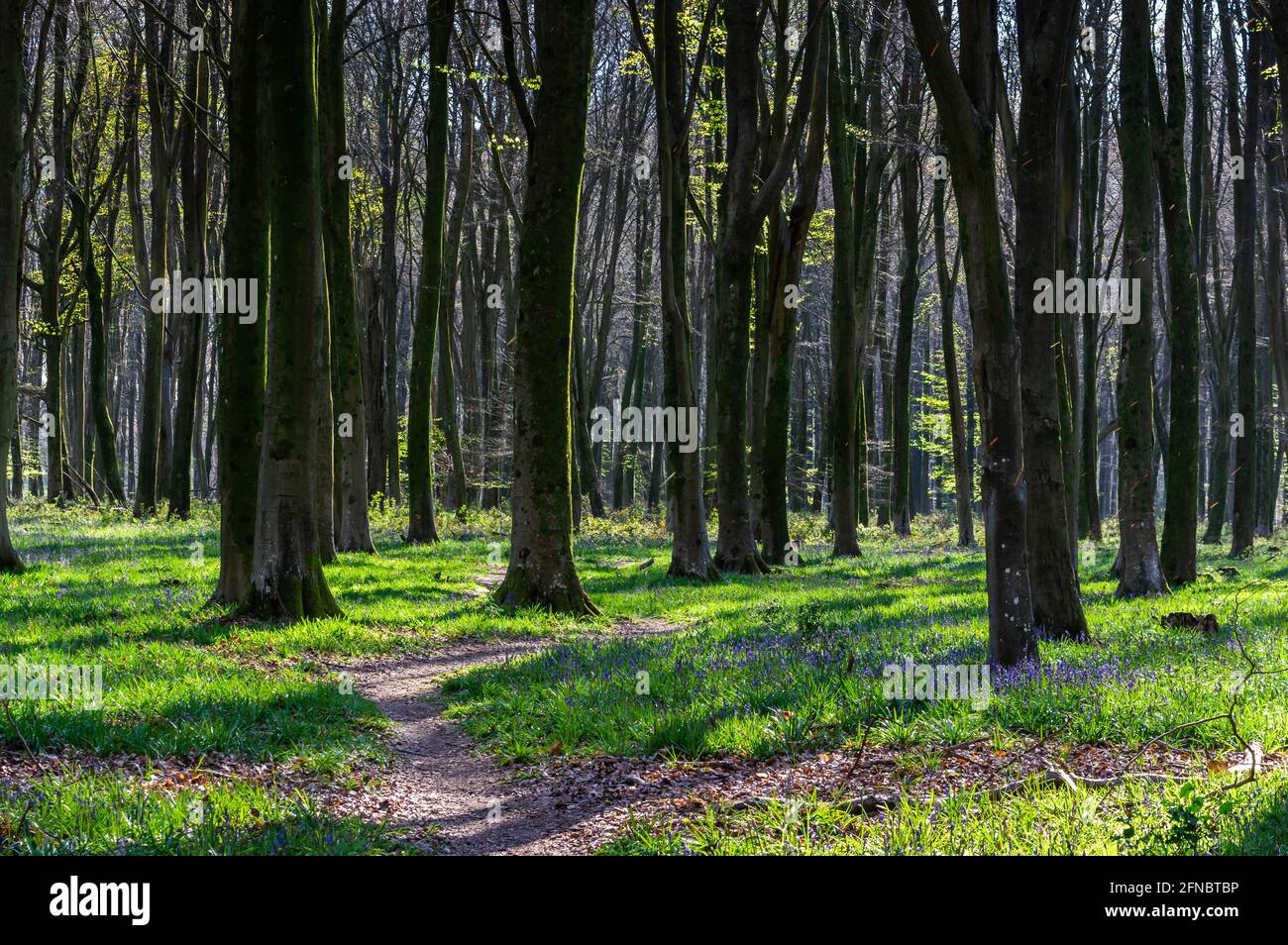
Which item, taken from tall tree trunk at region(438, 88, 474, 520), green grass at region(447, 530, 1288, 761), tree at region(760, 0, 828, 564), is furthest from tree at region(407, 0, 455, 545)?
green grass at region(447, 530, 1288, 761)

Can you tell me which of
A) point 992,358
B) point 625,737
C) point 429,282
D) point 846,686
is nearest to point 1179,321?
point 992,358

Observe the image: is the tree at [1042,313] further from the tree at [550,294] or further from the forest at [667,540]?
the tree at [550,294]

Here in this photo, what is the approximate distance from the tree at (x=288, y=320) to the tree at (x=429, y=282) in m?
8.66

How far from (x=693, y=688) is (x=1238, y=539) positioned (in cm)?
1970

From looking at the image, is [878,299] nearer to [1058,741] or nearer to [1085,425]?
[1085,425]

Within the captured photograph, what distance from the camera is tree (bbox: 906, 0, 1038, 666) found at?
6.62 m

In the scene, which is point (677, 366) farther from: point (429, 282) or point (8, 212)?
point (8, 212)

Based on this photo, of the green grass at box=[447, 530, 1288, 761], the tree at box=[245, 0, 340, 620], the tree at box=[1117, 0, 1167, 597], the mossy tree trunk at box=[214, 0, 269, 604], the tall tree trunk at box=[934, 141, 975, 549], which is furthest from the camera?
the tall tree trunk at box=[934, 141, 975, 549]

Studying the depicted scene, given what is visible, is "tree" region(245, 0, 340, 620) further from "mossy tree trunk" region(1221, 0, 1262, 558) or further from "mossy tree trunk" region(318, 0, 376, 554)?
"mossy tree trunk" region(1221, 0, 1262, 558)

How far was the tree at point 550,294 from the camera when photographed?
10523mm

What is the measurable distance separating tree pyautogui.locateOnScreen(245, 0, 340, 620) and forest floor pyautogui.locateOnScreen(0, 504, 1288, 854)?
2.56ft

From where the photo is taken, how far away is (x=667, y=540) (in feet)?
84.7

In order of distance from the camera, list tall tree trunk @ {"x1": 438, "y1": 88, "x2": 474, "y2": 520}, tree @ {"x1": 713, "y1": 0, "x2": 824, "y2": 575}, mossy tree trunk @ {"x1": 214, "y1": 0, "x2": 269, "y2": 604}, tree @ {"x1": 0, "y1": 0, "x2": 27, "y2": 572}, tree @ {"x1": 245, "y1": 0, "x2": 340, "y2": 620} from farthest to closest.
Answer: tall tree trunk @ {"x1": 438, "y1": 88, "x2": 474, "y2": 520} < tree @ {"x1": 713, "y1": 0, "x2": 824, "y2": 575} < tree @ {"x1": 0, "y1": 0, "x2": 27, "y2": 572} < mossy tree trunk @ {"x1": 214, "y1": 0, "x2": 269, "y2": 604} < tree @ {"x1": 245, "y1": 0, "x2": 340, "y2": 620}

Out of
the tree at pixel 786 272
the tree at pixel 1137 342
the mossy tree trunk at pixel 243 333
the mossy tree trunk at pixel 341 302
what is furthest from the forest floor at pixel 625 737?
the tree at pixel 786 272
